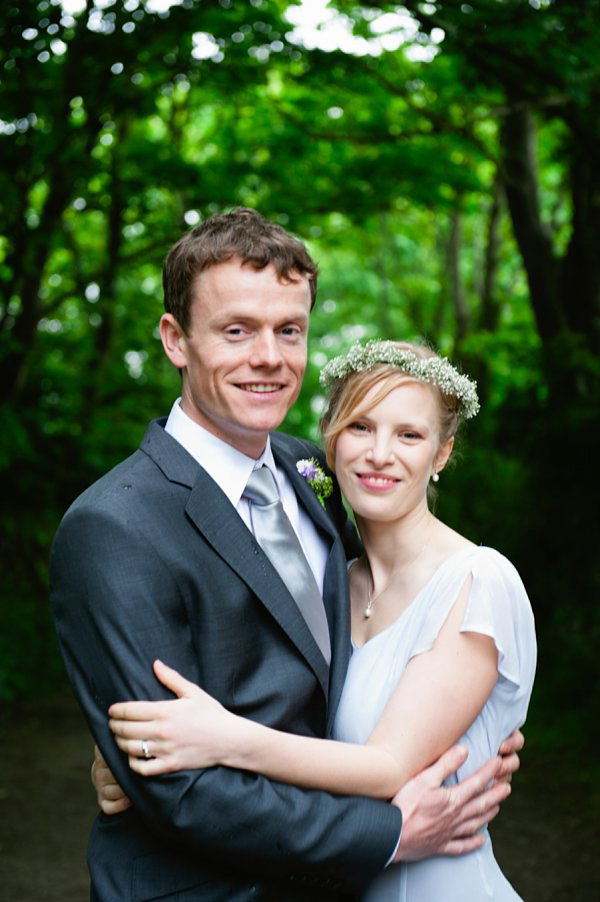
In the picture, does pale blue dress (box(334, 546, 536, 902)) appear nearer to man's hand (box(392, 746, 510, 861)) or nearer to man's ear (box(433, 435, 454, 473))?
man's hand (box(392, 746, 510, 861))

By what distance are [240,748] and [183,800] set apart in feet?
0.52

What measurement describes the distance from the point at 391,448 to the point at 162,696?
997 mm

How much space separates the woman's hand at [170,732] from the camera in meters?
2.16

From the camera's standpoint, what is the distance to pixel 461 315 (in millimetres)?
→ 15461

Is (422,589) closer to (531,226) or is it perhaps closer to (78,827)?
(78,827)

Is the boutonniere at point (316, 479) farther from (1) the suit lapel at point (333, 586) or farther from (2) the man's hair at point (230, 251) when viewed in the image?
(2) the man's hair at point (230, 251)

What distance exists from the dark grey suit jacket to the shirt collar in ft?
0.24

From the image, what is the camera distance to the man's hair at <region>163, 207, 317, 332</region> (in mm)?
2520

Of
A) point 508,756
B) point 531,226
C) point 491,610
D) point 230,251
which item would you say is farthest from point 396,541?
point 531,226

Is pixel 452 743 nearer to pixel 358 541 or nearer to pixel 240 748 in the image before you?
pixel 240 748

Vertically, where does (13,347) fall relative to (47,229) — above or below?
below

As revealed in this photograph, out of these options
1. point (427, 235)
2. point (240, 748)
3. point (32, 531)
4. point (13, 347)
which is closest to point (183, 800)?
point (240, 748)

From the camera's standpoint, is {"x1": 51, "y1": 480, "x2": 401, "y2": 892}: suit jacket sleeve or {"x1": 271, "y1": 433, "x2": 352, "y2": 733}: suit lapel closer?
{"x1": 51, "y1": 480, "x2": 401, "y2": 892}: suit jacket sleeve

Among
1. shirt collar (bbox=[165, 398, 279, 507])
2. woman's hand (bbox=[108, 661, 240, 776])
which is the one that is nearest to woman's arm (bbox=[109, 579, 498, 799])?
woman's hand (bbox=[108, 661, 240, 776])
